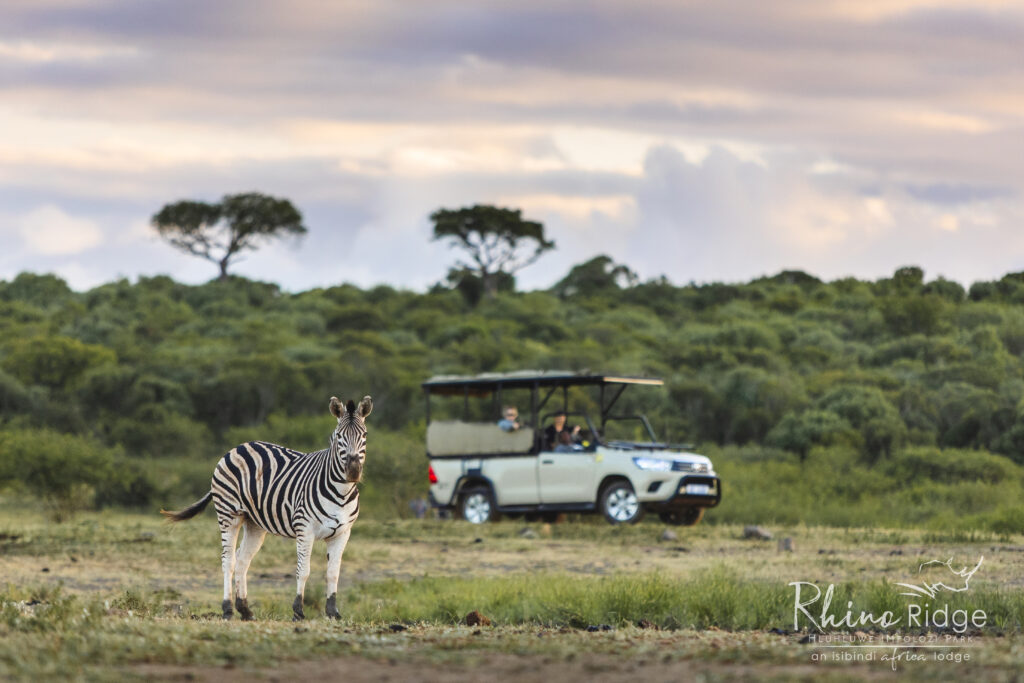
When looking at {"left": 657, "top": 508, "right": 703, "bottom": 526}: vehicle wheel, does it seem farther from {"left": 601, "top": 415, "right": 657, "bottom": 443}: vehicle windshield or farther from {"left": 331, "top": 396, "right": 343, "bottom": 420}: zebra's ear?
{"left": 601, "top": 415, "right": 657, "bottom": 443}: vehicle windshield

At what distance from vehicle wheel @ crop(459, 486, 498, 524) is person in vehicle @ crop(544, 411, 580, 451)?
1.33 metres

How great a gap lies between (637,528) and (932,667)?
44.2 ft

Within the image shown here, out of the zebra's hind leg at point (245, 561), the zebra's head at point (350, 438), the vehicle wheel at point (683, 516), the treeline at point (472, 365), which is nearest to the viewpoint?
the zebra's head at point (350, 438)

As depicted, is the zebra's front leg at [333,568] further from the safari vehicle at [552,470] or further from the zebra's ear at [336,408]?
the safari vehicle at [552,470]

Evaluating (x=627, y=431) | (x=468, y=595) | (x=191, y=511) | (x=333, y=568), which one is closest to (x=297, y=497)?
(x=333, y=568)

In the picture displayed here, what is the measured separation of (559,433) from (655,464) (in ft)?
6.72

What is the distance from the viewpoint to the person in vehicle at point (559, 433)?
22.0 meters

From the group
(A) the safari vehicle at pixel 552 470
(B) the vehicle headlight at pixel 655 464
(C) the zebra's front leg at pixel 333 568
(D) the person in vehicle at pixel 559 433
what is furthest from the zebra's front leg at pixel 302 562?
(D) the person in vehicle at pixel 559 433

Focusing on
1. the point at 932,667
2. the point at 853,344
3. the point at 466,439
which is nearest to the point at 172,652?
the point at 932,667

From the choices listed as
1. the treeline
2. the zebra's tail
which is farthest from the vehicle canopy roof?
the zebra's tail

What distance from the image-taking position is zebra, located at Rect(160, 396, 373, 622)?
10.5 m

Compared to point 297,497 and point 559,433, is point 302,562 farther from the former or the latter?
point 559,433

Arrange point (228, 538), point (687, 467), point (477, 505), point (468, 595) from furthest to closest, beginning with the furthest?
1. point (477, 505)
2. point (687, 467)
3. point (468, 595)
4. point (228, 538)

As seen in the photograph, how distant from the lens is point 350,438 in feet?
34.2
